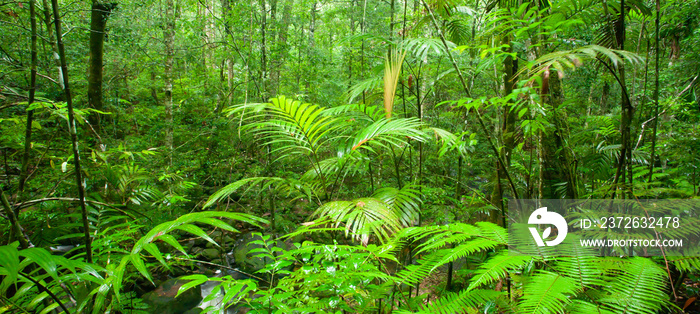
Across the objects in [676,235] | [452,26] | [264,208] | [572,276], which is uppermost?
[452,26]

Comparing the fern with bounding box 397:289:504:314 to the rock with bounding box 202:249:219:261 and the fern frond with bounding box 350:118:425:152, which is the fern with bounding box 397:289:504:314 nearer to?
the fern frond with bounding box 350:118:425:152

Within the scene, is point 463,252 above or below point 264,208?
above

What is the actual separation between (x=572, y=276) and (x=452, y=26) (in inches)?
95.5

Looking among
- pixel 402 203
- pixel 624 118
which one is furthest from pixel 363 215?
pixel 624 118

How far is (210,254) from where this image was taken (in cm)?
461

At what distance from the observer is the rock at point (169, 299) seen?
3291 millimetres

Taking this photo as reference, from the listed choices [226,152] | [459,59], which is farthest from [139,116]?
[459,59]

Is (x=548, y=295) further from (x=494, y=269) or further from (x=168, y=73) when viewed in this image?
(x=168, y=73)

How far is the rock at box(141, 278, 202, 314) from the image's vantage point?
3.29m

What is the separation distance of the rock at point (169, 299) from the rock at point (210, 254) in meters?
0.78

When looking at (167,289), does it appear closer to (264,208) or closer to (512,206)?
(264,208)

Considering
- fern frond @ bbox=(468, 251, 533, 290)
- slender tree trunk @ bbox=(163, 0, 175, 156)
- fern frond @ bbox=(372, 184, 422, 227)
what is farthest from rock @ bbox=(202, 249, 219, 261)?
fern frond @ bbox=(468, 251, 533, 290)

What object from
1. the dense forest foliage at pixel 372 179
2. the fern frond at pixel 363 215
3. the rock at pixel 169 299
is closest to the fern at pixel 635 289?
the dense forest foliage at pixel 372 179

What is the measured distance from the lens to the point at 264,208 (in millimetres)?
5277
